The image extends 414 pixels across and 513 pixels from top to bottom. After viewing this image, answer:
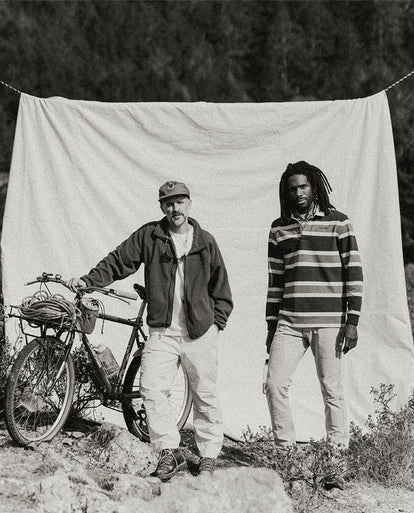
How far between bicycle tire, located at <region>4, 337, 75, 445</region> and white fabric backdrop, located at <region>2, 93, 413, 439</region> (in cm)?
106

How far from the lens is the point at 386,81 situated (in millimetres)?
10047

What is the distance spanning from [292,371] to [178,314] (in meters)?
0.71

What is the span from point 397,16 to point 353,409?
4972 mm

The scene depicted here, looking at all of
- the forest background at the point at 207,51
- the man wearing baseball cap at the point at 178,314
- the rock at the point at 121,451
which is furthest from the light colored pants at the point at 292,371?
the forest background at the point at 207,51

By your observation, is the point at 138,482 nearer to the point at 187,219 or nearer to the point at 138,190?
the point at 187,219

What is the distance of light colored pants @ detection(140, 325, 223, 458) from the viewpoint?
5367 millimetres

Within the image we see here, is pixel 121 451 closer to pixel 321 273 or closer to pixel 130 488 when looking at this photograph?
pixel 130 488

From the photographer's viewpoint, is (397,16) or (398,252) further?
(397,16)

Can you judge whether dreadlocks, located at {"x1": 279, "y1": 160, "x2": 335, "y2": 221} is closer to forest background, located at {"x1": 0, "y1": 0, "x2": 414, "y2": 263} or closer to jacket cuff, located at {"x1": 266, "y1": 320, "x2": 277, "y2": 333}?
jacket cuff, located at {"x1": 266, "y1": 320, "x2": 277, "y2": 333}

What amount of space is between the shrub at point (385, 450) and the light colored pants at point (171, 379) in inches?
34.6

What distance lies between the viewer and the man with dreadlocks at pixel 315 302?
555 cm

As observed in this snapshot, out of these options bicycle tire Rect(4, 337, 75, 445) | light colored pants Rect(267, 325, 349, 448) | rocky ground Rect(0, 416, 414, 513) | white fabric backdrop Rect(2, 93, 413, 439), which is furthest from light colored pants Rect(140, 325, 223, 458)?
white fabric backdrop Rect(2, 93, 413, 439)

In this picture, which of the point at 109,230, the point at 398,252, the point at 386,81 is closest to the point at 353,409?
the point at 398,252

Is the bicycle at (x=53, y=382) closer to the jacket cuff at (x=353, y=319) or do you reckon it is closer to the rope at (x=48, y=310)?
the rope at (x=48, y=310)
